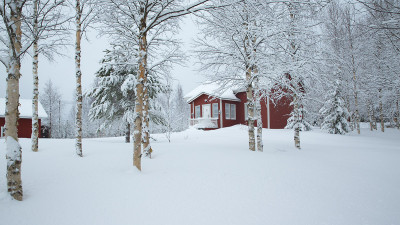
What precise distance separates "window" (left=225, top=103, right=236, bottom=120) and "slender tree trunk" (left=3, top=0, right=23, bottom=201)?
20214 mm

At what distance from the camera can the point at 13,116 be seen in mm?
3352

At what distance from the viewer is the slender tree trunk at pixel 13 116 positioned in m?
3.23

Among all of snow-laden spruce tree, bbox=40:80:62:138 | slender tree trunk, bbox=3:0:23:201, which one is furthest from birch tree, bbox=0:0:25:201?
snow-laden spruce tree, bbox=40:80:62:138

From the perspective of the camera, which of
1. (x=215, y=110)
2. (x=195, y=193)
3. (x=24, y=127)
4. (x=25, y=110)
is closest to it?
(x=195, y=193)

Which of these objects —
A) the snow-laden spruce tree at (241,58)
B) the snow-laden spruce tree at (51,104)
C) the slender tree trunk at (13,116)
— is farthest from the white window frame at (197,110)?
the snow-laden spruce tree at (51,104)

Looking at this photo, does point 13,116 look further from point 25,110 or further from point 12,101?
point 25,110

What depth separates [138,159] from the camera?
4.86 metres

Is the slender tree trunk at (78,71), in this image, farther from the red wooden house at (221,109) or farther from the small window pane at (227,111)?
the small window pane at (227,111)

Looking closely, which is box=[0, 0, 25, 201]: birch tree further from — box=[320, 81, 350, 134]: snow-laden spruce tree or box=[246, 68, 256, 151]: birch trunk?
box=[320, 81, 350, 134]: snow-laden spruce tree

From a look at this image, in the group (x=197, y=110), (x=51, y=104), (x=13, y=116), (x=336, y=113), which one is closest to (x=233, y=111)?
(x=197, y=110)

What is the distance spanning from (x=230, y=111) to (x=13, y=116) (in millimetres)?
20759

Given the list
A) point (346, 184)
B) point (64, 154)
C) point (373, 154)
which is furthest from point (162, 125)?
point (373, 154)

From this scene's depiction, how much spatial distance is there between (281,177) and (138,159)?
3675mm

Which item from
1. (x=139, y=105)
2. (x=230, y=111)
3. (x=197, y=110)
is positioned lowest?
Result: (x=139, y=105)
